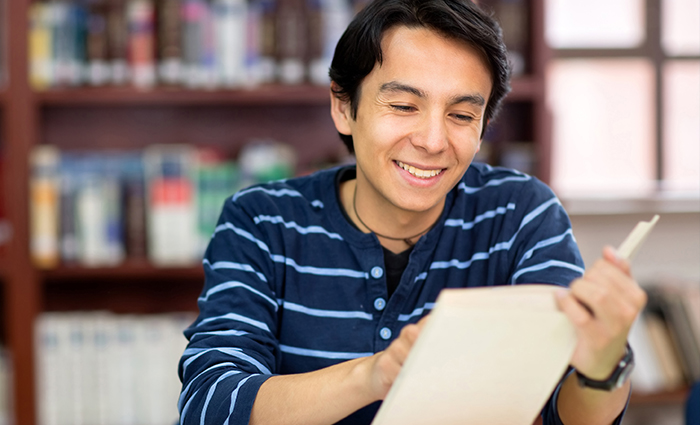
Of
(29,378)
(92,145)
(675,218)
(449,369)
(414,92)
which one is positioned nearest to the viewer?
(449,369)

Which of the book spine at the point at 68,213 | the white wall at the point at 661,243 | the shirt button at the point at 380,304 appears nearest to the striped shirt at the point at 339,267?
the shirt button at the point at 380,304

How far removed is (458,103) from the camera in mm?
927

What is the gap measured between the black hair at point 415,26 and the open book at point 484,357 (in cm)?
41

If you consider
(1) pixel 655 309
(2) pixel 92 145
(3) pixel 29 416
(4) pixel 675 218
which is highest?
(2) pixel 92 145

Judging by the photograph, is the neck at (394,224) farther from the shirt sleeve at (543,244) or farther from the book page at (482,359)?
the book page at (482,359)

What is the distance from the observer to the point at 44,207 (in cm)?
187

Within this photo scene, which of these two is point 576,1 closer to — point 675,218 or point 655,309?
point 675,218

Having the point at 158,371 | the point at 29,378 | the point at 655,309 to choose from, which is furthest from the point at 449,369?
the point at 655,309

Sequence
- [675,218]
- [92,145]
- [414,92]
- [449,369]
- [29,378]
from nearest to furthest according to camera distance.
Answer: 1. [449,369]
2. [414,92]
3. [29,378]
4. [92,145]
5. [675,218]

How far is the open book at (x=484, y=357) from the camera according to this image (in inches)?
21.5

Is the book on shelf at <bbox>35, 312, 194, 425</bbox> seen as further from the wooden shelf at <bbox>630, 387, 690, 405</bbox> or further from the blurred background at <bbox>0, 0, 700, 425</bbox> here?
the wooden shelf at <bbox>630, 387, 690, 405</bbox>

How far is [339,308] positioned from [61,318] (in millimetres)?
1277

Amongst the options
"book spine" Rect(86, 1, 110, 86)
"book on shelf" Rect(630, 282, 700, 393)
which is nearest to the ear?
"book spine" Rect(86, 1, 110, 86)

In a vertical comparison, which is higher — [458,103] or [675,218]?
[458,103]
